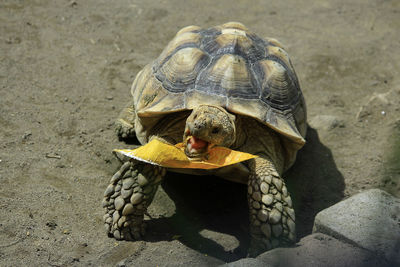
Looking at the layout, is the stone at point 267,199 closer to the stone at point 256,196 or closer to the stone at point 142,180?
the stone at point 256,196

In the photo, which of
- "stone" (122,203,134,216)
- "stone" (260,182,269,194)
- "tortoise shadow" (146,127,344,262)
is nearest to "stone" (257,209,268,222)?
"stone" (260,182,269,194)

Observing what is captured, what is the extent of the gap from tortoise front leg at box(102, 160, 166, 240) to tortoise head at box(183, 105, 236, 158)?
0.28 meters

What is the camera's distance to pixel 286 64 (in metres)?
3.74

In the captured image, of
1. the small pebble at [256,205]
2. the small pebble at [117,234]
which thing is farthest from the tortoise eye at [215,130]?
the small pebble at [117,234]

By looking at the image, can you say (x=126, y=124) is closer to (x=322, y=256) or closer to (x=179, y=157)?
(x=179, y=157)

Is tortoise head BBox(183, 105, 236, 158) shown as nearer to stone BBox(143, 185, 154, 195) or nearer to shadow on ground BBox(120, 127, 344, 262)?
stone BBox(143, 185, 154, 195)

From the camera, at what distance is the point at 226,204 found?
3.54 m

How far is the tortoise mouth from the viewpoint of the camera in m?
2.90

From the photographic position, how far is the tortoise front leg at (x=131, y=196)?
9.73ft

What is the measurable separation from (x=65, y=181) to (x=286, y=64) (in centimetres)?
190

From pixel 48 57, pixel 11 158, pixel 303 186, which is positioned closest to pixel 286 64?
pixel 303 186

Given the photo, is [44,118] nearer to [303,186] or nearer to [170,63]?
[170,63]

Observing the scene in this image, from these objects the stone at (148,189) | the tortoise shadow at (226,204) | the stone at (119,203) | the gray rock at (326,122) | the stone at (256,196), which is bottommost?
the tortoise shadow at (226,204)

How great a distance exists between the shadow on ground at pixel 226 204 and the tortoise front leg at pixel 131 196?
0.14 m
